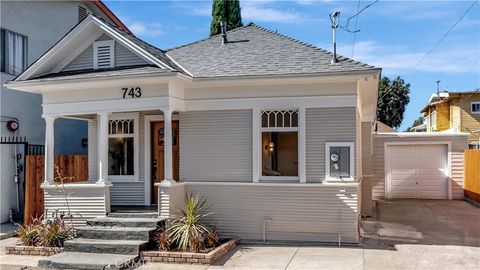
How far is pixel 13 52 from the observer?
1247cm

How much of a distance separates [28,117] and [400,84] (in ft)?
121

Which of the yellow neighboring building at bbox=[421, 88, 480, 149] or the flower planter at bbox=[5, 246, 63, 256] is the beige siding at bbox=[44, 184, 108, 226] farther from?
the yellow neighboring building at bbox=[421, 88, 480, 149]

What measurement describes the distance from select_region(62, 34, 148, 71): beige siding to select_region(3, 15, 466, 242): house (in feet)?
0.09

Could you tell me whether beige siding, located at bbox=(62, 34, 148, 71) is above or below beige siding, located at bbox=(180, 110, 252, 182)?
above

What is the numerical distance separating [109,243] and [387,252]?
5.04 meters

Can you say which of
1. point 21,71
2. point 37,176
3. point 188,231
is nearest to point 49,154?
point 37,176

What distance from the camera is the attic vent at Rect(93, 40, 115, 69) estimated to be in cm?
1031

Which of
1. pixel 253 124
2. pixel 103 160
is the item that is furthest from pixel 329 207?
pixel 103 160

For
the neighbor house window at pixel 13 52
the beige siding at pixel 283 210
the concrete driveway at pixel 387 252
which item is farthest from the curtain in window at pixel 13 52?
the concrete driveway at pixel 387 252

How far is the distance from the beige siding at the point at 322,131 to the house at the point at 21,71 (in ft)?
24.7

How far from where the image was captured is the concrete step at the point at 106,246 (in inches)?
329

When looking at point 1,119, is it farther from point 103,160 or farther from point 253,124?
point 253,124

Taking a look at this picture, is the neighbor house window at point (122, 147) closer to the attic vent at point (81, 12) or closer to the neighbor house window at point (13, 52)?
the neighbor house window at point (13, 52)

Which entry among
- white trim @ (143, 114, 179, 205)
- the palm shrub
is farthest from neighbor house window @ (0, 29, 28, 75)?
the palm shrub
